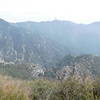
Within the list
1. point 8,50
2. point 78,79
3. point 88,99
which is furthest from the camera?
point 8,50

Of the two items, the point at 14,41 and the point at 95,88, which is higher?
the point at 14,41

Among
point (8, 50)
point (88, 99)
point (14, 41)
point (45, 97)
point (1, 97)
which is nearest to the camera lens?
point (1, 97)

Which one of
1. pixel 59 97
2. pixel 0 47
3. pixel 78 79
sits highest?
pixel 0 47

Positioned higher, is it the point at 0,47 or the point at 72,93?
the point at 0,47

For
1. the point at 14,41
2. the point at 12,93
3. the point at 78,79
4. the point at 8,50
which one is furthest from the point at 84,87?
the point at 14,41

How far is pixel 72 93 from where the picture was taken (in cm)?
618

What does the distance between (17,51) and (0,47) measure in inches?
509

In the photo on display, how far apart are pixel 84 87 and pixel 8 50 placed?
17040 cm

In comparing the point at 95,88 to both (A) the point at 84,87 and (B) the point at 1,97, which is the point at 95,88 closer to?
(A) the point at 84,87

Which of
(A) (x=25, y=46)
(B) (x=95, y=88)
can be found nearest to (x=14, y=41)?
(A) (x=25, y=46)

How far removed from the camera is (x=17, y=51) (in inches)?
6895

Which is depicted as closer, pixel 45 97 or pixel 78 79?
pixel 45 97

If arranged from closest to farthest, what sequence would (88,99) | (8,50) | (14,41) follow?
(88,99) < (8,50) < (14,41)

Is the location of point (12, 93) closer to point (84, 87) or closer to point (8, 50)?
point (84, 87)
